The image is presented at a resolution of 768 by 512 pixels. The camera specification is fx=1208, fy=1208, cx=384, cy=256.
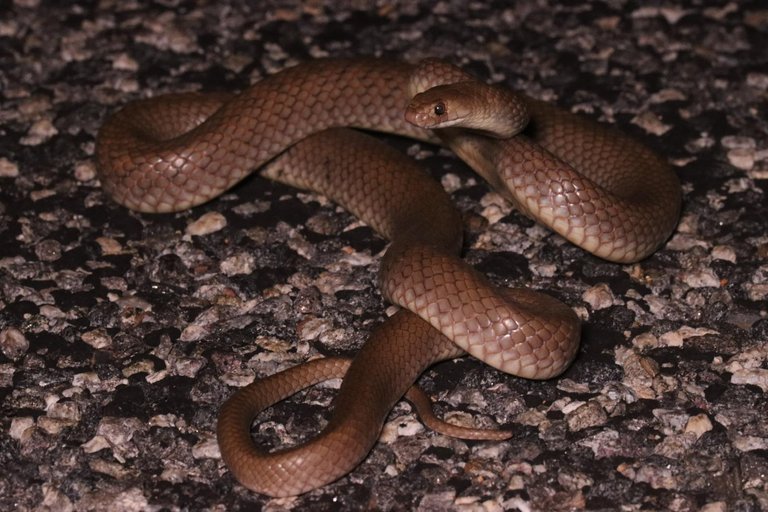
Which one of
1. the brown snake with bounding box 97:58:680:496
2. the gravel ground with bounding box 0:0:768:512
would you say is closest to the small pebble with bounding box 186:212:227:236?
the gravel ground with bounding box 0:0:768:512

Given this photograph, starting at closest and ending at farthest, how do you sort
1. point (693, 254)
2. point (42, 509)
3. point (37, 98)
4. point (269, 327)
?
1. point (42, 509)
2. point (269, 327)
3. point (693, 254)
4. point (37, 98)

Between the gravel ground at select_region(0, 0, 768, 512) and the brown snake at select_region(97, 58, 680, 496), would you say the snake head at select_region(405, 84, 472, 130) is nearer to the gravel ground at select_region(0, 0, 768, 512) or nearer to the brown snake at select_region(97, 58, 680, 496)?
the brown snake at select_region(97, 58, 680, 496)

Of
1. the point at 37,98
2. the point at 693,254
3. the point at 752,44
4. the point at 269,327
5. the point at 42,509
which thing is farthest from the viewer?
the point at 752,44

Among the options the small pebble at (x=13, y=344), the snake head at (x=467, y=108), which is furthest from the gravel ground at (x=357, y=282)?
the snake head at (x=467, y=108)

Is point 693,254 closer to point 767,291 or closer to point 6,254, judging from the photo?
point 767,291

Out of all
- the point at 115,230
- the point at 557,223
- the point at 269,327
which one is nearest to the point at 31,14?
the point at 115,230

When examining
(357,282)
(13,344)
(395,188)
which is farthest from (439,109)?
(13,344)
